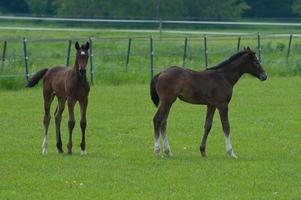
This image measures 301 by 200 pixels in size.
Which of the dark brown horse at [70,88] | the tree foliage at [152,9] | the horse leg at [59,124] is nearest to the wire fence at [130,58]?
the dark brown horse at [70,88]

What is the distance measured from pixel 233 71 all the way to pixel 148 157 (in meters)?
2.23

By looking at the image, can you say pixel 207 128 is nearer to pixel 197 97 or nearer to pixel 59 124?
pixel 197 97

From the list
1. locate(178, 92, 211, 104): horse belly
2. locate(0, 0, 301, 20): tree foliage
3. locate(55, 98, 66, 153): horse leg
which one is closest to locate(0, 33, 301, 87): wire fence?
locate(55, 98, 66, 153): horse leg

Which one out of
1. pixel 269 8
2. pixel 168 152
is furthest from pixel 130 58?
pixel 269 8

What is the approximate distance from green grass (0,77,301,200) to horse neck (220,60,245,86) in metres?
1.33

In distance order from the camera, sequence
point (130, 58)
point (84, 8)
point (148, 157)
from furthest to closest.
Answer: point (84, 8), point (130, 58), point (148, 157)

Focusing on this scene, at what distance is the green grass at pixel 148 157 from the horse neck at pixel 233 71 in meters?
1.33

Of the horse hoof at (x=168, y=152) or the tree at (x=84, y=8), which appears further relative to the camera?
the tree at (x=84, y=8)

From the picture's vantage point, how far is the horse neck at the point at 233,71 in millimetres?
17266

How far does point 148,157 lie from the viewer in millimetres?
16609

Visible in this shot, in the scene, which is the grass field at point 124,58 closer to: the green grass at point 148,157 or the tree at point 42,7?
the green grass at point 148,157

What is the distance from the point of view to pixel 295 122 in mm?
22484

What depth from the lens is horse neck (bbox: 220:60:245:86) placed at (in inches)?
680

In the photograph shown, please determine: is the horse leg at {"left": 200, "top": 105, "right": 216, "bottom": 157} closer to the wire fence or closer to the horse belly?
the horse belly
